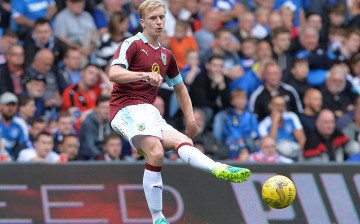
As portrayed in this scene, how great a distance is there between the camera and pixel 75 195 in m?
14.1

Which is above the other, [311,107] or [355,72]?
[355,72]

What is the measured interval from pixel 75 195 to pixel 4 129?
2.28 m

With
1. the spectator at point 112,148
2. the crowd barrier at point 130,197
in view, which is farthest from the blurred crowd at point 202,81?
the crowd barrier at point 130,197

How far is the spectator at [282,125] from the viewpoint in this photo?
663 inches

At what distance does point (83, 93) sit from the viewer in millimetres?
16875

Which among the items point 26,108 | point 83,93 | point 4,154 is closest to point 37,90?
point 26,108

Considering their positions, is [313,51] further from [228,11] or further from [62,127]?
[62,127]

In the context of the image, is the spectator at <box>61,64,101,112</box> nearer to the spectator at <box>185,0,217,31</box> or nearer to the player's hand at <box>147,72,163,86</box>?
the spectator at <box>185,0,217,31</box>

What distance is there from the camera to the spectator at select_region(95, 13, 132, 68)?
58.1 feet

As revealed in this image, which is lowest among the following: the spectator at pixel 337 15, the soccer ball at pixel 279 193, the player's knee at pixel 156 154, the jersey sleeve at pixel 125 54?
the soccer ball at pixel 279 193

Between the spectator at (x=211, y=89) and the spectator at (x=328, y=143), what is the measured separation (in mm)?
1440

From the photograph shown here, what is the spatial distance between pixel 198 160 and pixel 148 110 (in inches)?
29.6

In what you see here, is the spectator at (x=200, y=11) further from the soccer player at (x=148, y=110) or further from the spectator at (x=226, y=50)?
the soccer player at (x=148, y=110)

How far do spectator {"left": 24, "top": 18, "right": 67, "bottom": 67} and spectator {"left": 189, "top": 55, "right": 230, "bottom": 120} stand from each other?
2145mm
